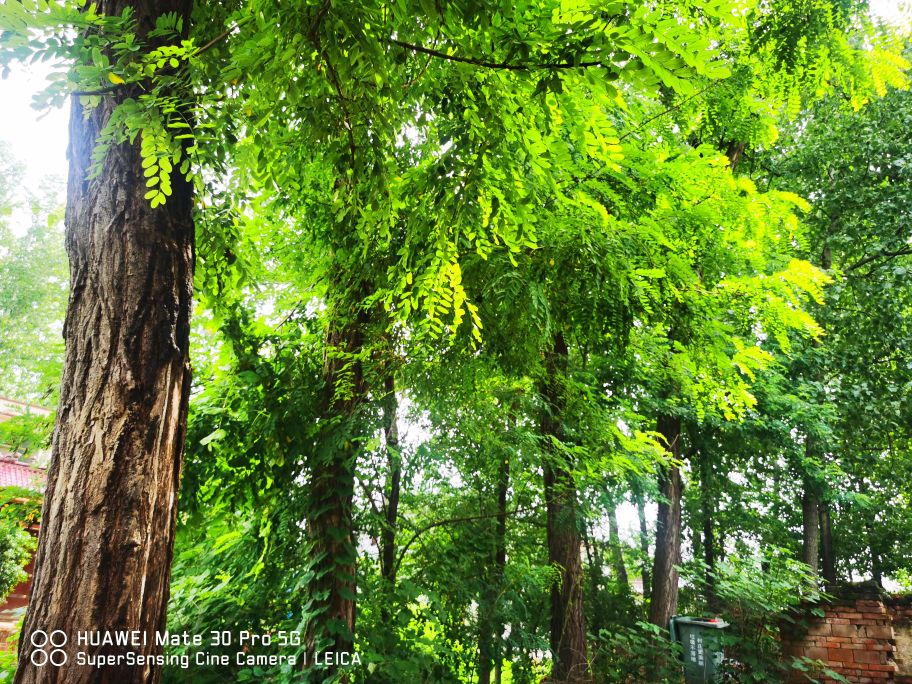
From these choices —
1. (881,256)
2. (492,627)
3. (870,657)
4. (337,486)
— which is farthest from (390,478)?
(881,256)

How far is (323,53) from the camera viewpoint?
1.71m

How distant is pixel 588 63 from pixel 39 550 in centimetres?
225

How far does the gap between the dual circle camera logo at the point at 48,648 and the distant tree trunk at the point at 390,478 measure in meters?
2.26

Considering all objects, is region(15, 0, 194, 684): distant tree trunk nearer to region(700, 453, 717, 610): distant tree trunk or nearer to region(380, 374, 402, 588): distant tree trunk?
region(380, 374, 402, 588): distant tree trunk

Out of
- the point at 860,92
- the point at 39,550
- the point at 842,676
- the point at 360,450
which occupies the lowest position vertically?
the point at 842,676

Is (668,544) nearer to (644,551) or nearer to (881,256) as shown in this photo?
(644,551)

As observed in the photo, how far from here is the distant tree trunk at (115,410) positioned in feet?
5.49

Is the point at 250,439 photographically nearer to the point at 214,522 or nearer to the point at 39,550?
the point at 214,522

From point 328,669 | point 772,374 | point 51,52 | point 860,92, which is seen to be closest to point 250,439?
point 328,669

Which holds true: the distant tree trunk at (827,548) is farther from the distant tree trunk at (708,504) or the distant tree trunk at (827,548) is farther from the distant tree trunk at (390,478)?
the distant tree trunk at (390,478)

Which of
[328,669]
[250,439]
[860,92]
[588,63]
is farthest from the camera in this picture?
[860,92]

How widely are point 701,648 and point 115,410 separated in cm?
714

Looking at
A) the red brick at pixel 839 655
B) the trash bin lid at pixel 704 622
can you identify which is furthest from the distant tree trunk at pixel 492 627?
the red brick at pixel 839 655

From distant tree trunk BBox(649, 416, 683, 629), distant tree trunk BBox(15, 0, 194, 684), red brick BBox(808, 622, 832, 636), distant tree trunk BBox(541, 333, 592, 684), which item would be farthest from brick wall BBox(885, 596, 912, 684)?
distant tree trunk BBox(15, 0, 194, 684)
